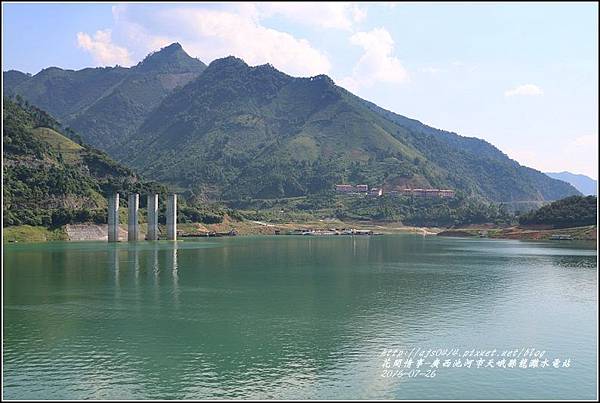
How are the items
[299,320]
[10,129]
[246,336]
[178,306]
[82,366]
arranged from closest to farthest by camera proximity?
[82,366]
[246,336]
[299,320]
[178,306]
[10,129]

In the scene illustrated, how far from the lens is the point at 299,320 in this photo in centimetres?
4778

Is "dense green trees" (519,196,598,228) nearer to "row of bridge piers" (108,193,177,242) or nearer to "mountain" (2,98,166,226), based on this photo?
"row of bridge piers" (108,193,177,242)

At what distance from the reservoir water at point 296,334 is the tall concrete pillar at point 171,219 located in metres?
86.1

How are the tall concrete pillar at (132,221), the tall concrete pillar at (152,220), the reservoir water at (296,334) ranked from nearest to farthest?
the reservoir water at (296,334) → the tall concrete pillar at (132,221) → the tall concrete pillar at (152,220)

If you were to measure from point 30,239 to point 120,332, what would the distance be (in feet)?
346

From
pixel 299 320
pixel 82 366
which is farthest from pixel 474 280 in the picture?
pixel 82 366

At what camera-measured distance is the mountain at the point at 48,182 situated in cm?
14625

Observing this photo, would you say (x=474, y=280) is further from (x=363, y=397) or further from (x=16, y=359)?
(x=16, y=359)

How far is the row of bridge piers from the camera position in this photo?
154 meters

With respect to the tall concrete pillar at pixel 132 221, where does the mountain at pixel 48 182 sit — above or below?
above

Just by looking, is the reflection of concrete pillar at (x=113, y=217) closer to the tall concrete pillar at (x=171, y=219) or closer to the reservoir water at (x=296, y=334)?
the tall concrete pillar at (x=171, y=219)

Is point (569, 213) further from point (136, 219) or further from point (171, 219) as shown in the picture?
point (136, 219)

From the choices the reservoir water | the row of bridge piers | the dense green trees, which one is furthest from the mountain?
the dense green trees

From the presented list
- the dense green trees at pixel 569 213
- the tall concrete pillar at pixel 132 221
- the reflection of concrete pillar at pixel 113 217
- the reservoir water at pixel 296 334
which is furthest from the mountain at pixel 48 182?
the dense green trees at pixel 569 213
